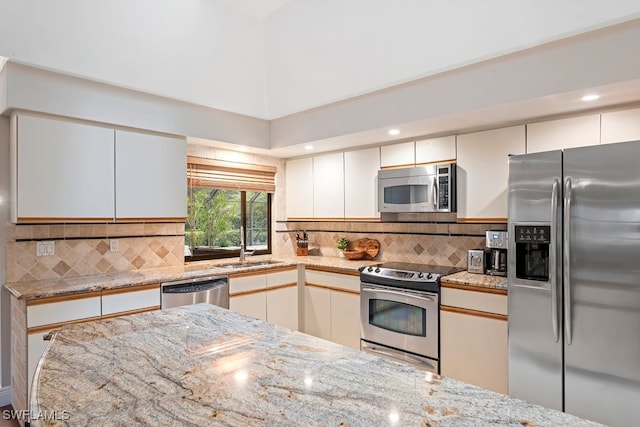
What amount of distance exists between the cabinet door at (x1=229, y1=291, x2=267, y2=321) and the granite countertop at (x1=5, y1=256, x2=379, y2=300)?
238 millimetres

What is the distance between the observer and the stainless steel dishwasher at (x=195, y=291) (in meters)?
3.05

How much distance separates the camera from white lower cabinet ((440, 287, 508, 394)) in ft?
8.87

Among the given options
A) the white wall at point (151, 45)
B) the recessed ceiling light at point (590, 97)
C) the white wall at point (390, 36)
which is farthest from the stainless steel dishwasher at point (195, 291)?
the recessed ceiling light at point (590, 97)

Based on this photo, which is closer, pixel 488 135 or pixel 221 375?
pixel 221 375

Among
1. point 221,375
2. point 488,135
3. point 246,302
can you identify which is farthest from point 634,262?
point 246,302

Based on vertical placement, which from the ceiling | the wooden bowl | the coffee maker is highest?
the ceiling

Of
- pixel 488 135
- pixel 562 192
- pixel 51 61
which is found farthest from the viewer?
pixel 488 135

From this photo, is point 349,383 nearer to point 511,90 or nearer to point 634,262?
point 634,262

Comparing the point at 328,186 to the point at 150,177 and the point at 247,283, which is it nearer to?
the point at 247,283

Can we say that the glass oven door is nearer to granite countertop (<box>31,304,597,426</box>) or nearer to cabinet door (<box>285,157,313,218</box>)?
cabinet door (<box>285,157,313,218</box>)

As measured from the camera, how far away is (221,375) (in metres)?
1.19

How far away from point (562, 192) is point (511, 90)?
734 millimetres

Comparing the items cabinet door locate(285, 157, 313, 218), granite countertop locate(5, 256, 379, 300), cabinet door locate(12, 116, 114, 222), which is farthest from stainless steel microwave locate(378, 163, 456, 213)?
cabinet door locate(12, 116, 114, 222)

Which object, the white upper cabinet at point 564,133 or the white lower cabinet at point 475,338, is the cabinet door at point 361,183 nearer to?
the white lower cabinet at point 475,338
